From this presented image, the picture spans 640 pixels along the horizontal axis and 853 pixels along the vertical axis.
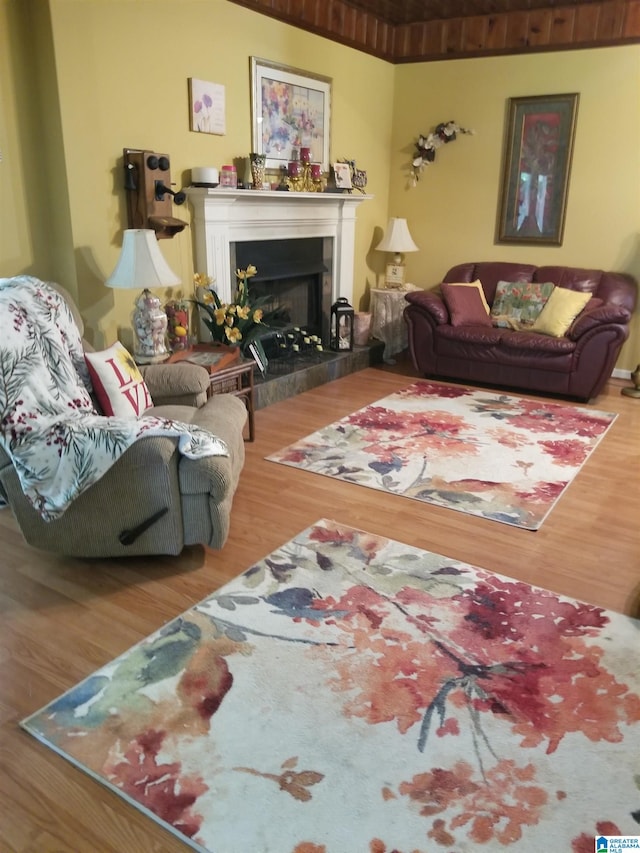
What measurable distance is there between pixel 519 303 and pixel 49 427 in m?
4.05

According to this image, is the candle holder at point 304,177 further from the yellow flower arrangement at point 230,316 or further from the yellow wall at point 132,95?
the yellow flower arrangement at point 230,316

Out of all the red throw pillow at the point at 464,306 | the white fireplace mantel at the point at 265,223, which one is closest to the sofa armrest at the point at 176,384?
the white fireplace mantel at the point at 265,223

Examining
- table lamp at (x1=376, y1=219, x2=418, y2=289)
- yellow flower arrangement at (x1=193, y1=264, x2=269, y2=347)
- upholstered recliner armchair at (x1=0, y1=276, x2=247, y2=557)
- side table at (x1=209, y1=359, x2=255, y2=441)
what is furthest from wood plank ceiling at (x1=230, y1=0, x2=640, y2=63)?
upholstered recliner armchair at (x1=0, y1=276, x2=247, y2=557)

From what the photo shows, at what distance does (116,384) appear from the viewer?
2.94 meters

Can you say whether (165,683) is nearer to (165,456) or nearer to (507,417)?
(165,456)

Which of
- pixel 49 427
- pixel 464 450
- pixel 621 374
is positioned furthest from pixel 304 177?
pixel 49 427

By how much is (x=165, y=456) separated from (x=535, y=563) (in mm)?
1525

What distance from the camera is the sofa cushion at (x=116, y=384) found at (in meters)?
2.90

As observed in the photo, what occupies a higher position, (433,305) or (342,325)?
(433,305)

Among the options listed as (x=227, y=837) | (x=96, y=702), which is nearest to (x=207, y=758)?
(x=227, y=837)

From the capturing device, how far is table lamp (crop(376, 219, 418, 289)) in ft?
19.5

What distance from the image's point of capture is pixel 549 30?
17.5ft

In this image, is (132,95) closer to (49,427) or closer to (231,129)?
(231,129)

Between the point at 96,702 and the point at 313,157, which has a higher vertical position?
the point at 313,157
